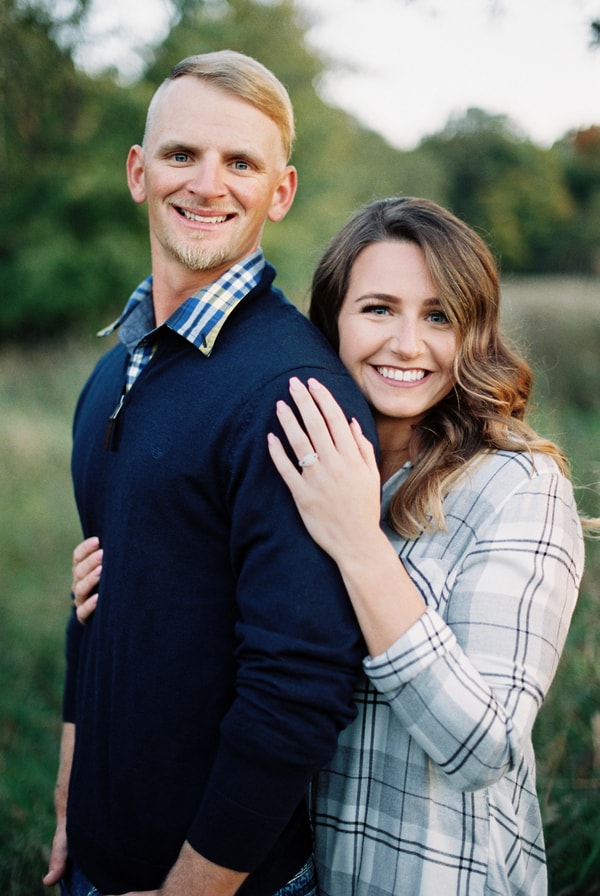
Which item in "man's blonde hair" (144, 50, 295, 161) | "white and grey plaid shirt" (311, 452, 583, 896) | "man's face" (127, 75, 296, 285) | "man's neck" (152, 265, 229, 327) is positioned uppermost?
"man's blonde hair" (144, 50, 295, 161)

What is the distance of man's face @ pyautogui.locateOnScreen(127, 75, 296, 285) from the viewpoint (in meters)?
1.81

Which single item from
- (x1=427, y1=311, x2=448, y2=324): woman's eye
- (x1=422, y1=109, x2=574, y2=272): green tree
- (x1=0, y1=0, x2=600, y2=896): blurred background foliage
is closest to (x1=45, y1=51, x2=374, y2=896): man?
(x1=427, y1=311, x2=448, y2=324): woman's eye

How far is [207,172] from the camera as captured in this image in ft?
5.93

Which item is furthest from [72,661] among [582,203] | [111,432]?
[582,203]

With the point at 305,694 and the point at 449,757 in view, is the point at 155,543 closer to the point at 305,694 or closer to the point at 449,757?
the point at 305,694

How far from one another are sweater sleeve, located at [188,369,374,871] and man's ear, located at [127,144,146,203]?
919mm

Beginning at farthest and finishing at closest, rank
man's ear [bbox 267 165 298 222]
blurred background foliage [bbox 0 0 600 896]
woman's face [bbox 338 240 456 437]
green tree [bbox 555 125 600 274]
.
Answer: green tree [bbox 555 125 600 274]
blurred background foliage [bbox 0 0 600 896]
man's ear [bbox 267 165 298 222]
woman's face [bbox 338 240 456 437]

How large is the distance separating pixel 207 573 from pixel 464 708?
554 millimetres

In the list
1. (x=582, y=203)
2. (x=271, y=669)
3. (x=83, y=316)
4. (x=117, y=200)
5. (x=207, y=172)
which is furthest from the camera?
(x=582, y=203)

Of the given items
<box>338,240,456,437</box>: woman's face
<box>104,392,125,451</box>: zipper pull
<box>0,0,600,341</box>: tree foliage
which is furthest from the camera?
<box>0,0,600,341</box>: tree foliage

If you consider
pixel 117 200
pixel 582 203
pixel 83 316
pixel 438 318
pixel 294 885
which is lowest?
pixel 294 885

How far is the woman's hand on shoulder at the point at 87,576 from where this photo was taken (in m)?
1.84

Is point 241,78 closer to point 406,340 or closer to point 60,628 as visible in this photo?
point 406,340

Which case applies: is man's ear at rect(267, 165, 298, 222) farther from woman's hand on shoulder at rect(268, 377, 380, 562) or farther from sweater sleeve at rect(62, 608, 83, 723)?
sweater sleeve at rect(62, 608, 83, 723)
